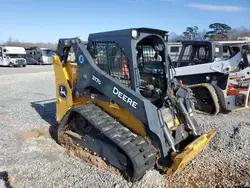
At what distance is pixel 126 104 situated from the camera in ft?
13.5

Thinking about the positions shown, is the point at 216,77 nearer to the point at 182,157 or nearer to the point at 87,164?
the point at 182,157

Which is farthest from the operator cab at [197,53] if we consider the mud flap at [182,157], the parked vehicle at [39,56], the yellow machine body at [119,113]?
the parked vehicle at [39,56]

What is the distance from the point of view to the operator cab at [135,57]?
13.6 feet

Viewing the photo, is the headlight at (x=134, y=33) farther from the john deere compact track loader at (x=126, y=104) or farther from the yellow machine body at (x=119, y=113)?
the yellow machine body at (x=119, y=113)

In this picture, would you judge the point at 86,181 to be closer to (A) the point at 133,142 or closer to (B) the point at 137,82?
(A) the point at 133,142

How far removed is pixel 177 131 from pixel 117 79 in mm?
1338

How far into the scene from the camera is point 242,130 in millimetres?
6031

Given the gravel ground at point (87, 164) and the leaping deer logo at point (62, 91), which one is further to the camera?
the leaping deer logo at point (62, 91)

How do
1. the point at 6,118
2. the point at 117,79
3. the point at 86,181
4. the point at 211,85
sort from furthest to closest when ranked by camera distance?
the point at 211,85 → the point at 6,118 → the point at 117,79 → the point at 86,181

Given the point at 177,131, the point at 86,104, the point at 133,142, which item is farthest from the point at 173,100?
the point at 86,104

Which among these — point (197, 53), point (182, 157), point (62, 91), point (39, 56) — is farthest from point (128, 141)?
point (39, 56)

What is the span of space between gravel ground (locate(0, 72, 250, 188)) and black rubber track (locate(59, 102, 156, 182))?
8.6 inches

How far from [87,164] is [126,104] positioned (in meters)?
1.21

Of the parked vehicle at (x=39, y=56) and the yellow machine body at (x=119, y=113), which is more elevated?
the parked vehicle at (x=39, y=56)
